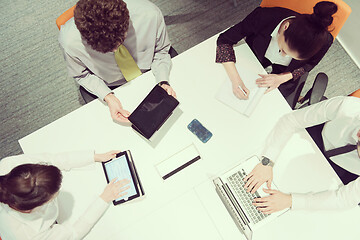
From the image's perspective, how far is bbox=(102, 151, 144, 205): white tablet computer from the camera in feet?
4.62

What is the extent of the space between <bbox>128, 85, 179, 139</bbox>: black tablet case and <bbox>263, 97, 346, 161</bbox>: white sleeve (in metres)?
0.52

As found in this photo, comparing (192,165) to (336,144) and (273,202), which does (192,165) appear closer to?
(273,202)

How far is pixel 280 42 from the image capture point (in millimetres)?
1484

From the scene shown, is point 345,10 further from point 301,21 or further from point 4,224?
point 4,224

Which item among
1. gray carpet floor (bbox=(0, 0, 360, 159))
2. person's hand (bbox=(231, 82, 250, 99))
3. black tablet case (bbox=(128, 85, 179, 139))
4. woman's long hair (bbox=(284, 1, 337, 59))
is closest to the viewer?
woman's long hair (bbox=(284, 1, 337, 59))

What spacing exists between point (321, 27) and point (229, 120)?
62 centimetres

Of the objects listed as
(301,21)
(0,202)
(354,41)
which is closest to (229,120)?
(301,21)

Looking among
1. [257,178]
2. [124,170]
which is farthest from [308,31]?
[124,170]

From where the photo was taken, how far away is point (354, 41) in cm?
237

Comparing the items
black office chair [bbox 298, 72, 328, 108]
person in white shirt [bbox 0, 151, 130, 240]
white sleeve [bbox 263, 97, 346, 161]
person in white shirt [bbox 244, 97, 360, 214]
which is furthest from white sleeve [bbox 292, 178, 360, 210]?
person in white shirt [bbox 0, 151, 130, 240]

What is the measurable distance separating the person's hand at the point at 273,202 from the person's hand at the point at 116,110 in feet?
2.54

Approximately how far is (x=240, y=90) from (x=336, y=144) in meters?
0.59

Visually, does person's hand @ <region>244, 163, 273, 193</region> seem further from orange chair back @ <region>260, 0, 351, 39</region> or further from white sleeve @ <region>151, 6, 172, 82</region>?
orange chair back @ <region>260, 0, 351, 39</region>

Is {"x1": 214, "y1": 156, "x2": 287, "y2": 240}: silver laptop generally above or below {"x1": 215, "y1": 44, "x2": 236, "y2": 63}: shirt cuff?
below
